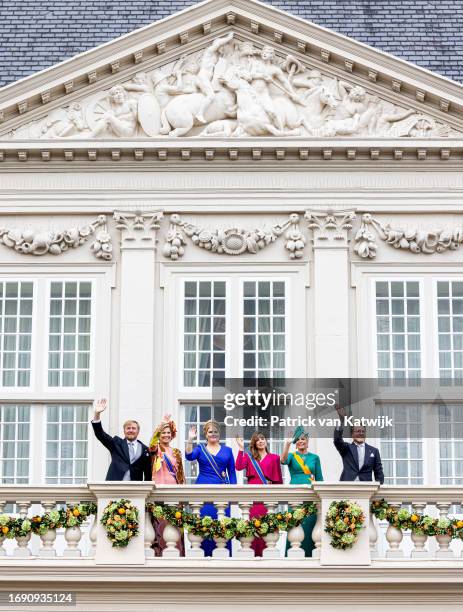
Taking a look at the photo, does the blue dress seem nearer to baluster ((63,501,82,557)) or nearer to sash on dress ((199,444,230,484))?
sash on dress ((199,444,230,484))

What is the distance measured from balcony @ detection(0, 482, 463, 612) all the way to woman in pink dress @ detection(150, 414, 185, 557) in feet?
0.66

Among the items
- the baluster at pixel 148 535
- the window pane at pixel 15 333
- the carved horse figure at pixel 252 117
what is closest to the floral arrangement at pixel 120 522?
the baluster at pixel 148 535

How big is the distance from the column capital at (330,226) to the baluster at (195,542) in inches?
262

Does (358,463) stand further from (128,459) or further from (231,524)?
(128,459)

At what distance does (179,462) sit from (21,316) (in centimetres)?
563

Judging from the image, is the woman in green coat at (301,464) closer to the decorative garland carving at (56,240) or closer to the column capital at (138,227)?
the column capital at (138,227)

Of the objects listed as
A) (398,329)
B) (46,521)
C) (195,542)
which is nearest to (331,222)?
(398,329)

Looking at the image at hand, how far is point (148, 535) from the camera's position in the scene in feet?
63.0

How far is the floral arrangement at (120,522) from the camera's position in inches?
744

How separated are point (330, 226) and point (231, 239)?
1.66 meters

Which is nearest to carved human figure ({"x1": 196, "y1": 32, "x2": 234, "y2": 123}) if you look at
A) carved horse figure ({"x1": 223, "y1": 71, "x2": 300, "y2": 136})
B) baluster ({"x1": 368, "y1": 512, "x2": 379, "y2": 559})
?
carved horse figure ({"x1": 223, "y1": 71, "x2": 300, "y2": 136})

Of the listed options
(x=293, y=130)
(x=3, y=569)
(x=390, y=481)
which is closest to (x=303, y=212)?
(x=293, y=130)

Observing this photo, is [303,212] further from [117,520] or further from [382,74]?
[117,520]

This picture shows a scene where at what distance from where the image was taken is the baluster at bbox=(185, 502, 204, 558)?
19.1 m
